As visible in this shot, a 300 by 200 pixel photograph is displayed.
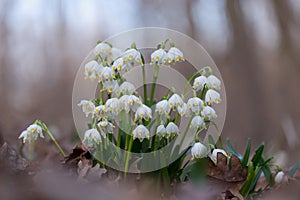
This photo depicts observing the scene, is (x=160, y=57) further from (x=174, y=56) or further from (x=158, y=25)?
(x=158, y=25)

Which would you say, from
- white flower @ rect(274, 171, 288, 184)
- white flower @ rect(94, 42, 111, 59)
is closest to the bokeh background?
white flower @ rect(274, 171, 288, 184)

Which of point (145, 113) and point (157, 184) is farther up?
point (145, 113)

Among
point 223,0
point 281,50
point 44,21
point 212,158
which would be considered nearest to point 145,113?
point 212,158

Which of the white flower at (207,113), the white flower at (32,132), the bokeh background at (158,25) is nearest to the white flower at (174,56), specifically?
the white flower at (207,113)

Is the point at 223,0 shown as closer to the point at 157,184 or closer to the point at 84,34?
the point at 84,34

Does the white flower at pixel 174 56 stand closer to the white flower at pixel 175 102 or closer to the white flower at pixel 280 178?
the white flower at pixel 175 102

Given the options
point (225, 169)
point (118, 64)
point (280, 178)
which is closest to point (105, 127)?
point (118, 64)
